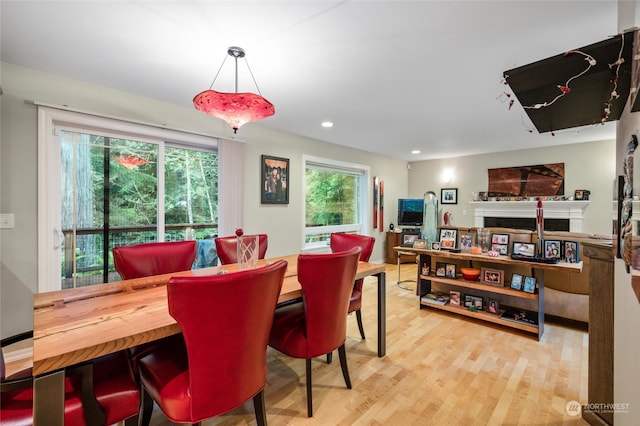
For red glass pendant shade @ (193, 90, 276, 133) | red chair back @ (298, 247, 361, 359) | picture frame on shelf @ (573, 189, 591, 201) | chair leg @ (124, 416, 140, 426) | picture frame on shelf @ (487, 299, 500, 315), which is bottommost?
picture frame on shelf @ (487, 299, 500, 315)

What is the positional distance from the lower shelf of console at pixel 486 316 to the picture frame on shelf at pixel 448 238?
0.69 metres

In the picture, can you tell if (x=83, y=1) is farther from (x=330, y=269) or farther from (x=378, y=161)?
(x=378, y=161)

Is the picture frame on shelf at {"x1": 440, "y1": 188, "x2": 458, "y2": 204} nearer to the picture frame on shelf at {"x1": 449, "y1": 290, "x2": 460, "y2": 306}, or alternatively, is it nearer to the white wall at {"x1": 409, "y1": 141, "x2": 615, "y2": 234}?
the white wall at {"x1": 409, "y1": 141, "x2": 615, "y2": 234}

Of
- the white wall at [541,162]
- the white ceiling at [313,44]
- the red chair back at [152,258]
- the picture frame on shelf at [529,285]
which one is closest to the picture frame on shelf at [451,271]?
the picture frame on shelf at [529,285]

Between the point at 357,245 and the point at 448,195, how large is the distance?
184 inches

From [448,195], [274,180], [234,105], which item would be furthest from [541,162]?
[234,105]

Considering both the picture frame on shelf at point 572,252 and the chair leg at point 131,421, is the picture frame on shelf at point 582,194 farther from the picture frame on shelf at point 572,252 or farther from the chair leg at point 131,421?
the chair leg at point 131,421

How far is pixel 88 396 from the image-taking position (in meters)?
1.03

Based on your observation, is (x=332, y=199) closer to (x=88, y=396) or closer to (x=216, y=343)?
(x=216, y=343)

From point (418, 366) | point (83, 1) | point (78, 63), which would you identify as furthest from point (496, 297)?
point (78, 63)

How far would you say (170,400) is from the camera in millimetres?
1117

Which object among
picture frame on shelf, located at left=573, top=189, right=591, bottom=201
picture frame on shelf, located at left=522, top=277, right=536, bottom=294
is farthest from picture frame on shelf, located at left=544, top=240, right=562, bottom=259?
picture frame on shelf, located at left=573, top=189, right=591, bottom=201

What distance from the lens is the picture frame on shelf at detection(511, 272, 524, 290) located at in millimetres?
2723

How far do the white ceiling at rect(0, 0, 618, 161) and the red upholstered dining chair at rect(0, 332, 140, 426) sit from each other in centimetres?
188
